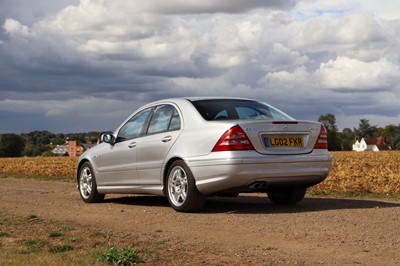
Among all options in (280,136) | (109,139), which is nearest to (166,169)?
(280,136)

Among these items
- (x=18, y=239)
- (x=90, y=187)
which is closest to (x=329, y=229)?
(x=18, y=239)

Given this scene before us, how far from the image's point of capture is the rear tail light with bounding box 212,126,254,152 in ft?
27.7

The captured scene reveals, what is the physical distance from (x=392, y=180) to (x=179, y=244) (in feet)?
32.0

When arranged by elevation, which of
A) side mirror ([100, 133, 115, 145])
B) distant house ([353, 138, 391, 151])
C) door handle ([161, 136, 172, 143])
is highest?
side mirror ([100, 133, 115, 145])

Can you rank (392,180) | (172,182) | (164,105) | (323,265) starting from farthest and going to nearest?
(392,180)
(164,105)
(172,182)
(323,265)

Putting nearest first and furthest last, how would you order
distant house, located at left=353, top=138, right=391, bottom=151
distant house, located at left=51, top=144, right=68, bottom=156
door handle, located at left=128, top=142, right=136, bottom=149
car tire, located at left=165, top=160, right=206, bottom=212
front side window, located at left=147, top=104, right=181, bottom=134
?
car tire, located at left=165, top=160, right=206, bottom=212 → front side window, located at left=147, top=104, right=181, bottom=134 → door handle, located at left=128, top=142, right=136, bottom=149 → distant house, located at left=51, top=144, right=68, bottom=156 → distant house, located at left=353, top=138, right=391, bottom=151

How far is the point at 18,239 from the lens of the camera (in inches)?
269

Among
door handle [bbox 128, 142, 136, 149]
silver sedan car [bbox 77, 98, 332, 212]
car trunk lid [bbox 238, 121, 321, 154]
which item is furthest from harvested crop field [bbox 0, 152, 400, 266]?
door handle [bbox 128, 142, 136, 149]

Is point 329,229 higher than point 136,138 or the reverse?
the reverse

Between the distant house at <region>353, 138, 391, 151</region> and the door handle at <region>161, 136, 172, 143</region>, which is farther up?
the door handle at <region>161, 136, 172, 143</region>

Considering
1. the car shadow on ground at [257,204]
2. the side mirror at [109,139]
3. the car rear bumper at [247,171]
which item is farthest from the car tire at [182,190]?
the side mirror at [109,139]

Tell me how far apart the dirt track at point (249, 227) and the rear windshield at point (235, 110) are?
129 centimetres

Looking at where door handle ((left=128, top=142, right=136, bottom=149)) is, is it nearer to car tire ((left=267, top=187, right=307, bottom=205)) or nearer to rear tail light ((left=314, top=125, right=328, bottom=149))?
car tire ((left=267, top=187, right=307, bottom=205))

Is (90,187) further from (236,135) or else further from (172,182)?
(236,135)
